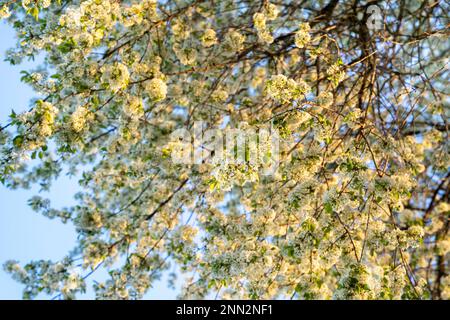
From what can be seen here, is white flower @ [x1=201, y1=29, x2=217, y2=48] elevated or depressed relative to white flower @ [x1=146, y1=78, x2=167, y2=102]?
elevated

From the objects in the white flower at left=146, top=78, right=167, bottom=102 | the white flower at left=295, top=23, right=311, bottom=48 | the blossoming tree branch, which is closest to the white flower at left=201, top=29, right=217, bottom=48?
the blossoming tree branch

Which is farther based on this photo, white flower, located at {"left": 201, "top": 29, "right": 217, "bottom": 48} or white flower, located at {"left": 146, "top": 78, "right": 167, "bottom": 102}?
white flower, located at {"left": 201, "top": 29, "right": 217, "bottom": 48}

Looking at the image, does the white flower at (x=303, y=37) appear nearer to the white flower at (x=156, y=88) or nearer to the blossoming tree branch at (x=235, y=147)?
the blossoming tree branch at (x=235, y=147)

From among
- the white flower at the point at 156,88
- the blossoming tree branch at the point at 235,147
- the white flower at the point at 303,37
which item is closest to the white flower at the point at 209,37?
the blossoming tree branch at the point at 235,147

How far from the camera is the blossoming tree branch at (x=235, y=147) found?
115 inches

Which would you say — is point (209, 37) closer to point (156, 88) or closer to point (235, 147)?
point (156, 88)

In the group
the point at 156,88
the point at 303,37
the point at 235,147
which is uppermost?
the point at 303,37

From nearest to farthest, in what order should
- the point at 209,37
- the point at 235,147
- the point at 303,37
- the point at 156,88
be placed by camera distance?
the point at 235,147
the point at 303,37
the point at 156,88
the point at 209,37

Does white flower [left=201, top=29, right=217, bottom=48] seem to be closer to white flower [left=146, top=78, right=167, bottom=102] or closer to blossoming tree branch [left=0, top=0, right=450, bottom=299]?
blossoming tree branch [left=0, top=0, right=450, bottom=299]

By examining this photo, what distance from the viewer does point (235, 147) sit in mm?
2629

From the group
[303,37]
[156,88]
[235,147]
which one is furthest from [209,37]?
[235,147]

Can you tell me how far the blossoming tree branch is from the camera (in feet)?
9.60
